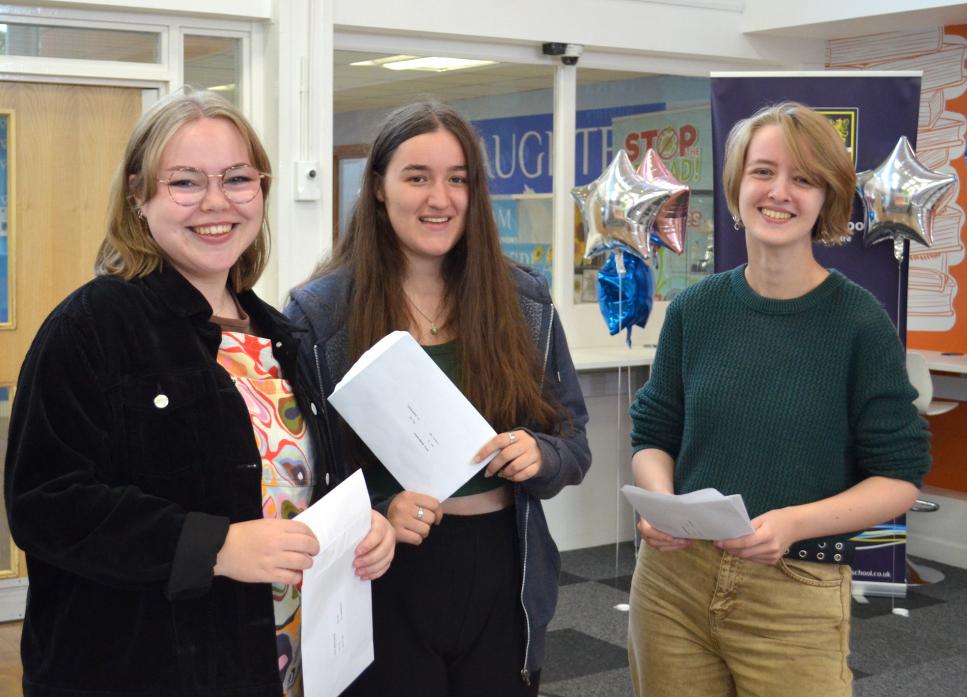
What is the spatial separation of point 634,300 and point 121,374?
3.87m

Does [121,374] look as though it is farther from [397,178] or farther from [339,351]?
[397,178]

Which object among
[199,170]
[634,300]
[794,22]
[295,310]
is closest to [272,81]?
[634,300]

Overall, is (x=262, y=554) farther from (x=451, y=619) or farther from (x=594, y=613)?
(x=594, y=613)

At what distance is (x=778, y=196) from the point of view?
5.99ft

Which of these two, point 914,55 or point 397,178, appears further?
point 914,55

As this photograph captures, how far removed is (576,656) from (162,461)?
3.13 m

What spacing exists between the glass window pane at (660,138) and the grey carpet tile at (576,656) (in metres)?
1.96

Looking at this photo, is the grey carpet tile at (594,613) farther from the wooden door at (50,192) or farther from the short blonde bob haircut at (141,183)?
the short blonde bob haircut at (141,183)

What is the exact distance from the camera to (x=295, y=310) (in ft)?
6.13

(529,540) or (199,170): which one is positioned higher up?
(199,170)

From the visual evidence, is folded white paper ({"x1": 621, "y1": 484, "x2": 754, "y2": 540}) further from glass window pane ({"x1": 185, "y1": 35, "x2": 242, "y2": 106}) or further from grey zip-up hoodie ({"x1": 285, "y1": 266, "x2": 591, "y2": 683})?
glass window pane ({"x1": 185, "y1": 35, "x2": 242, "y2": 106})

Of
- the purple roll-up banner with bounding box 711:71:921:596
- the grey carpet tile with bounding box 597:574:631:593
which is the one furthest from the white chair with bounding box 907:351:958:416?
the grey carpet tile with bounding box 597:574:631:593

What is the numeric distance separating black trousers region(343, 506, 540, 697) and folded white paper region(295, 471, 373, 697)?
0.18 meters

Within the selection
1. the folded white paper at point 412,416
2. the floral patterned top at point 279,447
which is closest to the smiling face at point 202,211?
the floral patterned top at point 279,447
